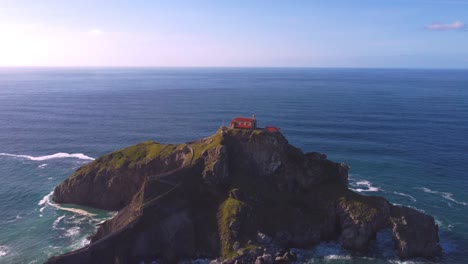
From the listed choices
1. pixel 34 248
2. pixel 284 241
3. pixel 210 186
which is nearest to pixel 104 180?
pixel 34 248

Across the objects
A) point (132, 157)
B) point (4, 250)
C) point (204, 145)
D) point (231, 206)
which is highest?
point (204, 145)


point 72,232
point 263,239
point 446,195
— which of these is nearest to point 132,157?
point 72,232

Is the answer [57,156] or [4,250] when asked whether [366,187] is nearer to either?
[4,250]

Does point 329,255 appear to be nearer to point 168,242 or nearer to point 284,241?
point 284,241

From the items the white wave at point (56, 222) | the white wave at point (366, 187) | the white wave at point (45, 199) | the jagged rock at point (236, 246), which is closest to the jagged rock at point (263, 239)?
the jagged rock at point (236, 246)

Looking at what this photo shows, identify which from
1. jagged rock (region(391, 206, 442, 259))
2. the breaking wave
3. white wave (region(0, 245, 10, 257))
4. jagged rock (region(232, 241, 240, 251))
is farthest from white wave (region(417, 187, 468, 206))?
white wave (region(0, 245, 10, 257))

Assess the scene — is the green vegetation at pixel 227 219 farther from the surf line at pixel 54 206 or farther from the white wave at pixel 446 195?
the white wave at pixel 446 195
